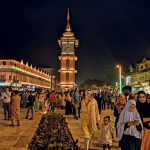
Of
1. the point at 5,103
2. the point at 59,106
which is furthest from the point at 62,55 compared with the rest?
the point at 5,103

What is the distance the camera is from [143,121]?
6930 mm

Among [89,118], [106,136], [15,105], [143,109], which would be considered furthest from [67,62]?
[143,109]

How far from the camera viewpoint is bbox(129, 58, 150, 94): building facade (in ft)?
210

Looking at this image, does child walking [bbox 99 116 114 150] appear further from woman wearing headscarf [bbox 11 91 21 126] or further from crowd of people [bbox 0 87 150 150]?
woman wearing headscarf [bbox 11 91 21 126]

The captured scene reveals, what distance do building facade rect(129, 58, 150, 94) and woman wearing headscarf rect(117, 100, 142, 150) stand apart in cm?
5453

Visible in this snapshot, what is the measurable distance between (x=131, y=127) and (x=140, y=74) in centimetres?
6428

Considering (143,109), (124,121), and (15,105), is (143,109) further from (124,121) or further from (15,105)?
(15,105)

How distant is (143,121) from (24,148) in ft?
13.2

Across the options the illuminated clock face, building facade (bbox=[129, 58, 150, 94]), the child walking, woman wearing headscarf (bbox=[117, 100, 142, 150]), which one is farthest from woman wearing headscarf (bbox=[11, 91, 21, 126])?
the illuminated clock face

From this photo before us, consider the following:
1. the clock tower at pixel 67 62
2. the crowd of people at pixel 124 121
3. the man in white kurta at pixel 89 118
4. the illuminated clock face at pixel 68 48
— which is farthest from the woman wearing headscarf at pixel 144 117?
the illuminated clock face at pixel 68 48

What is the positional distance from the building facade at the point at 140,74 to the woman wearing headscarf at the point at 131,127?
54.5 metres

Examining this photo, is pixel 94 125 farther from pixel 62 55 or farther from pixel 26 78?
pixel 62 55

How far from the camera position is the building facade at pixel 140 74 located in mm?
63953

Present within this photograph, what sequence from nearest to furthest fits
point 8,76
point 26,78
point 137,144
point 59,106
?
point 137,144
point 59,106
point 8,76
point 26,78
